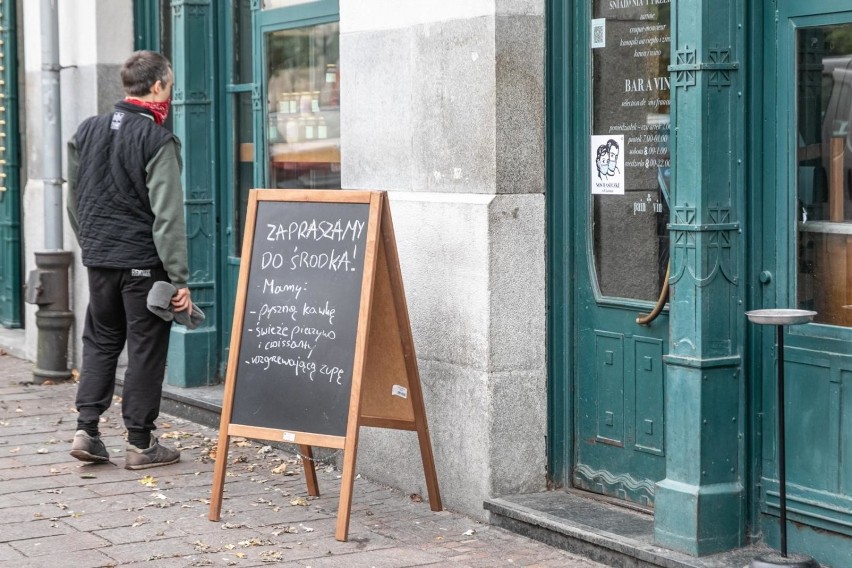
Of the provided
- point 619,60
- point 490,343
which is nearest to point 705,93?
point 619,60

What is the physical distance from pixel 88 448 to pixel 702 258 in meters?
3.58

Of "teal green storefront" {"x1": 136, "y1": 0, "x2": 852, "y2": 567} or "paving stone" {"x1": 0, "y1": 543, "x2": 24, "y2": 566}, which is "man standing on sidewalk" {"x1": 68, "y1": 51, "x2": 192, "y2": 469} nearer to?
"paving stone" {"x1": 0, "y1": 543, "x2": 24, "y2": 566}

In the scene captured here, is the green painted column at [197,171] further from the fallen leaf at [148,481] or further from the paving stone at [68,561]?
the paving stone at [68,561]

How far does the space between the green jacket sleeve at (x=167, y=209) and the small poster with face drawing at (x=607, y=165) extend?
2.18 m

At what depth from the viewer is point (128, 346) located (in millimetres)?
7047

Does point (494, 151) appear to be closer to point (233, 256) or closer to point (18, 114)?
point (233, 256)

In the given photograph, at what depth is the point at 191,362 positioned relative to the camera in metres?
8.81

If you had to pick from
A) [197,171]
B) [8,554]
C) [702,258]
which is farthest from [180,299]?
[702,258]

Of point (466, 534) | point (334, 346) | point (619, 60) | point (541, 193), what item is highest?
point (619, 60)

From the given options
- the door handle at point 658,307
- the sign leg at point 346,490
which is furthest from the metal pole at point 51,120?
the door handle at point 658,307

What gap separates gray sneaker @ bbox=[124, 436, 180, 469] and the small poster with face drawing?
2774 millimetres

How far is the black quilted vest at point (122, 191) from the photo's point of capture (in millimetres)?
6859

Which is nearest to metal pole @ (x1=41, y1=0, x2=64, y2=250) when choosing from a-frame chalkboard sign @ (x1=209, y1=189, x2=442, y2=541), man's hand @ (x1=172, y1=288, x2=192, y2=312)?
man's hand @ (x1=172, y1=288, x2=192, y2=312)

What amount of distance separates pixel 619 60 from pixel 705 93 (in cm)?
100
